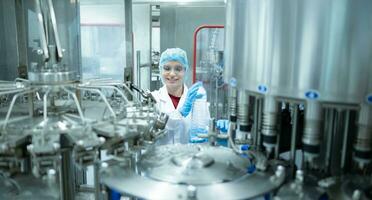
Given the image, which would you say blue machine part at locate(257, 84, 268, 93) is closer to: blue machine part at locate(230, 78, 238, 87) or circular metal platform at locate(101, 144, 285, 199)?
blue machine part at locate(230, 78, 238, 87)

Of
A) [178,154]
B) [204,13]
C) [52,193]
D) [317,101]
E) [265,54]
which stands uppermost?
[204,13]

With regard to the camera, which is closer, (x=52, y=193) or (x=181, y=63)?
(x=52, y=193)

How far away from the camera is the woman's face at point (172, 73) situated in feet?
7.25

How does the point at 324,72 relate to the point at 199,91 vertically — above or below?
above

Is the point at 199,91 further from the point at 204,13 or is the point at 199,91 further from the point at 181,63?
the point at 204,13

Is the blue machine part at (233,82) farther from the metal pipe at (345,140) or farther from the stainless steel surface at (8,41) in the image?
the stainless steel surface at (8,41)

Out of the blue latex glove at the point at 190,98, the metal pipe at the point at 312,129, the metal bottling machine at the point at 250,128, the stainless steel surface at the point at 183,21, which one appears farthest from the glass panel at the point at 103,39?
the metal pipe at the point at 312,129

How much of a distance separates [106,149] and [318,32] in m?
0.57

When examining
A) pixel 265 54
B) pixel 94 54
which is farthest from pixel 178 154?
pixel 94 54

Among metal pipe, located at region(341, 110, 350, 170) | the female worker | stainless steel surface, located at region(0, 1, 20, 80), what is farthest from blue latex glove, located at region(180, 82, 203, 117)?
metal pipe, located at region(341, 110, 350, 170)

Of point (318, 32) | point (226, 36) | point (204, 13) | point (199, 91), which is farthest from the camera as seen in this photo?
point (204, 13)

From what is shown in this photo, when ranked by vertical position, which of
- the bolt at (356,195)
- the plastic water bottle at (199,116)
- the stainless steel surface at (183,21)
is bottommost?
the plastic water bottle at (199,116)

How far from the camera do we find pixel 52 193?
92 centimetres

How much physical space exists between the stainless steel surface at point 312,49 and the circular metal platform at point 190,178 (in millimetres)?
212
